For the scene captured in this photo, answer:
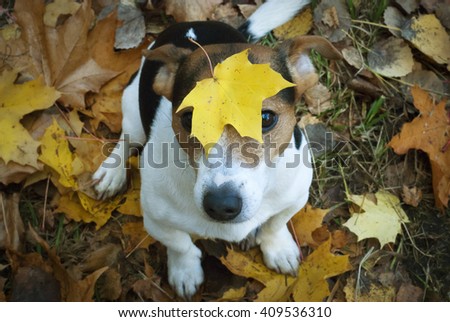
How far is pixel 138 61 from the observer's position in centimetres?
402

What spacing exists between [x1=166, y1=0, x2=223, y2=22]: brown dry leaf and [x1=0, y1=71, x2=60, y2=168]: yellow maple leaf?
1020 mm

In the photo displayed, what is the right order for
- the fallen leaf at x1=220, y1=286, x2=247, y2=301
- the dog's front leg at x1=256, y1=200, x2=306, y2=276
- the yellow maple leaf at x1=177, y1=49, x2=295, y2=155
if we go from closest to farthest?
the yellow maple leaf at x1=177, y1=49, x2=295, y2=155
the fallen leaf at x1=220, y1=286, x2=247, y2=301
the dog's front leg at x1=256, y1=200, x2=306, y2=276

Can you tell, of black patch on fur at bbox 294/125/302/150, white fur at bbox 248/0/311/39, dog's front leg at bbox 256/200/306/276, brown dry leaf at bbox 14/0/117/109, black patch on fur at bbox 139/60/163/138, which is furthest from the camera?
brown dry leaf at bbox 14/0/117/109

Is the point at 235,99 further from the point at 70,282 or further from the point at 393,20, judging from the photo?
the point at 393,20

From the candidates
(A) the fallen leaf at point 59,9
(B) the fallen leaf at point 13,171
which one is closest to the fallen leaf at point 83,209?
(B) the fallen leaf at point 13,171

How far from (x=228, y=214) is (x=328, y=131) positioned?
1731 millimetres

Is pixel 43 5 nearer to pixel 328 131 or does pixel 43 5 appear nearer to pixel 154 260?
pixel 154 260

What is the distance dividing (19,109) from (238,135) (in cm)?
188

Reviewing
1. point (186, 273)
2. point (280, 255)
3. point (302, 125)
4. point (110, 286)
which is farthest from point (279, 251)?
point (110, 286)

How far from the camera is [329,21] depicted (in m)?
4.14

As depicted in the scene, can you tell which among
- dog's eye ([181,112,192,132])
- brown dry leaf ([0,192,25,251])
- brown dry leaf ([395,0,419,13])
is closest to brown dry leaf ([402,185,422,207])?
brown dry leaf ([395,0,419,13])

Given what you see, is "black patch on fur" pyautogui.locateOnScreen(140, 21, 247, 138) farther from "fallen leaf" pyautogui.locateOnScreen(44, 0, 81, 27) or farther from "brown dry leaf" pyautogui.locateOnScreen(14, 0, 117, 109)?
"fallen leaf" pyautogui.locateOnScreen(44, 0, 81, 27)

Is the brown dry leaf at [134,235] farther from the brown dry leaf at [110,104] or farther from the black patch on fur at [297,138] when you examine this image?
the black patch on fur at [297,138]

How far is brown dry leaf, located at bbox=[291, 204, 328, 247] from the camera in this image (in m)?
3.64
